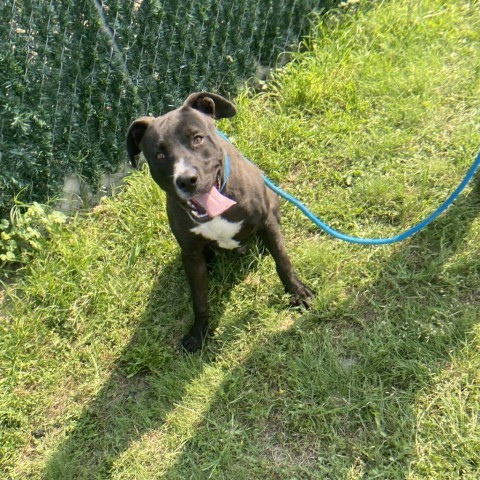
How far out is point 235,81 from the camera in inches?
184

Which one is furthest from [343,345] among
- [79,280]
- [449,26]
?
[449,26]

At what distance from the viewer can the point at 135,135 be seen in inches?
122

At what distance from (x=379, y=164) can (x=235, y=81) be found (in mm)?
1410

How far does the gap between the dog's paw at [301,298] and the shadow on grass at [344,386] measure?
0.24ft

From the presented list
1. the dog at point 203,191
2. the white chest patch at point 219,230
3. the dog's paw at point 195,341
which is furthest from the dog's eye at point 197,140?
the dog's paw at point 195,341

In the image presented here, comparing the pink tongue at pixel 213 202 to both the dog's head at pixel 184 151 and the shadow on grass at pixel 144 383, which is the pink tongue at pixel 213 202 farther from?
the shadow on grass at pixel 144 383

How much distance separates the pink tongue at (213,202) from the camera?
2901 mm

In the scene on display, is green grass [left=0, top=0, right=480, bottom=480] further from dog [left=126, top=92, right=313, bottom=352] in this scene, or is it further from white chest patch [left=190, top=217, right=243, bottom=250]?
white chest patch [left=190, top=217, right=243, bottom=250]

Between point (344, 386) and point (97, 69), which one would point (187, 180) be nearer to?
point (344, 386)

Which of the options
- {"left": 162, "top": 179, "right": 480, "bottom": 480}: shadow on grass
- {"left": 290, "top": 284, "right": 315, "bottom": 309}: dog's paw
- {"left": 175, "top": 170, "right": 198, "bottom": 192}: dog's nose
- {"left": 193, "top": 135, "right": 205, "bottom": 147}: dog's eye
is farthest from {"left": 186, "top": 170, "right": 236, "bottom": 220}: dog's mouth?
{"left": 162, "top": 179, "right": 480, "bottom": 480}: shadow on grass

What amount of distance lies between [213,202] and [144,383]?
129 cm

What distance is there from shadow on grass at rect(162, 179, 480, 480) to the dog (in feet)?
1.16

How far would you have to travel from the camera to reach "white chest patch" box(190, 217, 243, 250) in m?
3.11

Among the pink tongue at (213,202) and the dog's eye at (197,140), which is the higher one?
the dog's eye at (197,140)
